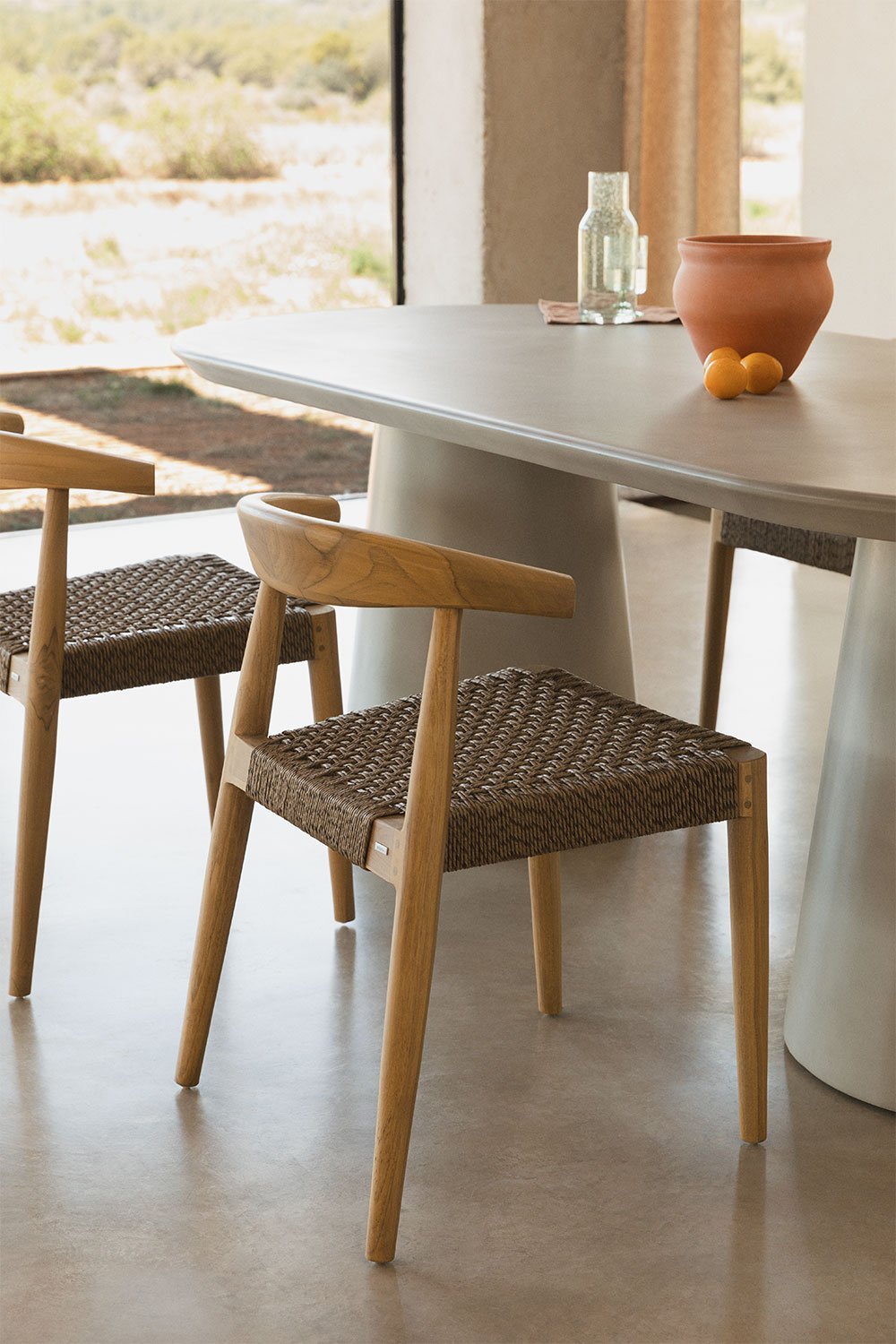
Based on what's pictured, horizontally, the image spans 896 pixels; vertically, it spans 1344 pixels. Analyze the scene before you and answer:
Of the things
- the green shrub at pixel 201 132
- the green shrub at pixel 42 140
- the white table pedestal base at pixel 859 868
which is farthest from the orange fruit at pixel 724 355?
the green shrub at pixel 201 132

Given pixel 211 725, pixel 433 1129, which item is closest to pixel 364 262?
pixel 211 725

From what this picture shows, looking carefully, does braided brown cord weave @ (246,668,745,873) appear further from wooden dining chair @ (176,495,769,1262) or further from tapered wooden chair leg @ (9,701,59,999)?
tapered wooden chair leg @ (9,701,59,999)

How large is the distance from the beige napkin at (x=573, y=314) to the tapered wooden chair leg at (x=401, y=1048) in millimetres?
1348

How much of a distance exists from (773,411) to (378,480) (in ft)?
3.02

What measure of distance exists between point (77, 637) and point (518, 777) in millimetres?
699

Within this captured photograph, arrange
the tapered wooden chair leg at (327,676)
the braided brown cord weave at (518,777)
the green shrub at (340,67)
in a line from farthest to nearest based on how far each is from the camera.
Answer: the green shrub at (340,67)
the tapered wooden chair leg at (327,676)
the braided brown cord weave at (518,777)

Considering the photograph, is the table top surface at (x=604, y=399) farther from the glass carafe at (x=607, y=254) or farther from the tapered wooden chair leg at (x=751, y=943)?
the tapered wooden chair leg at (x=751, y=943)

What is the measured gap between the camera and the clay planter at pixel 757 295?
1.96m

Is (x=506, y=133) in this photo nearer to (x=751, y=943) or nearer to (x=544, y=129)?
(x=544, y=129)

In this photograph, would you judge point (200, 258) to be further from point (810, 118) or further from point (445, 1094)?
point (445, 1094)

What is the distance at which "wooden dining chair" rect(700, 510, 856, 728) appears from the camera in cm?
251

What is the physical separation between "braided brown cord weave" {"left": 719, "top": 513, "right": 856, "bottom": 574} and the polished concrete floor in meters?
0.39

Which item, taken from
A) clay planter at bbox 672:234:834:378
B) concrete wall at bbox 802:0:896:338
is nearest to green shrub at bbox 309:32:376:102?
concrete wall at bbox 802:0:896:338

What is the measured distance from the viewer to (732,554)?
9.09 ft
